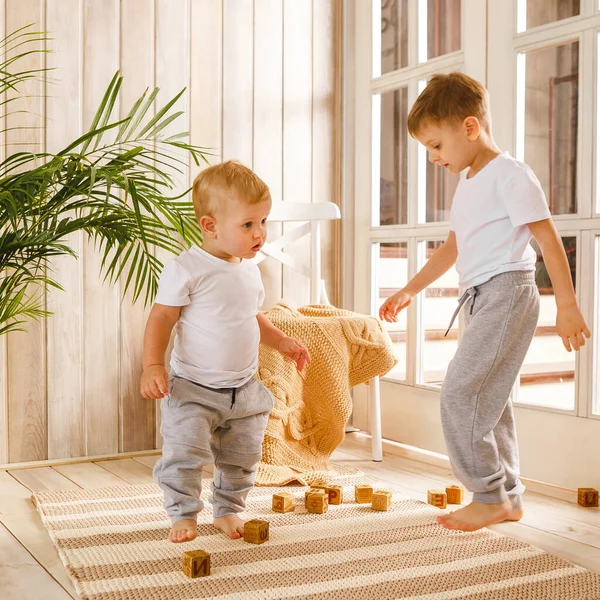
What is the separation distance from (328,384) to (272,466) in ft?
0.93

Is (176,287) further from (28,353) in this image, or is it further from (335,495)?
(28,353)

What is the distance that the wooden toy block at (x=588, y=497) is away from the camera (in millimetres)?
2014

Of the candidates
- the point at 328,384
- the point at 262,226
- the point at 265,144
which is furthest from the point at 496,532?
the point at 265,144

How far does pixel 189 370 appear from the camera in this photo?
1.68m

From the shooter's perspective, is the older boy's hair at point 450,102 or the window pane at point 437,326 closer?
the older boy's hair at point 450,102

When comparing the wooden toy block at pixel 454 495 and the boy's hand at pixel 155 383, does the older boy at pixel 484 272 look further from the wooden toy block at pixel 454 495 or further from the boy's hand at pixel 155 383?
the boy's hand at pixel 155 383

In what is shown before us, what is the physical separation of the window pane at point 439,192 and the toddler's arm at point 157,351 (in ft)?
4.15

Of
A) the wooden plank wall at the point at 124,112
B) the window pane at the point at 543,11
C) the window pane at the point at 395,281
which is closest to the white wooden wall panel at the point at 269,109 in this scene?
the wooden plank wall at the point at 124,112

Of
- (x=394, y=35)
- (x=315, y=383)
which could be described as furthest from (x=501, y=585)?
(x=394, y=35)

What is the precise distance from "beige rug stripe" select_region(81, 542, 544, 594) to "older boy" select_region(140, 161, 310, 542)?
0.57 feet

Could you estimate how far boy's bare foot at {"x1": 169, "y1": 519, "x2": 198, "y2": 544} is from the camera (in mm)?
1653

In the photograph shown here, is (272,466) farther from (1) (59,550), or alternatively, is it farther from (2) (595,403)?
(2) (595,403)

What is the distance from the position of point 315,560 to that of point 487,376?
Answer: 0.52 m

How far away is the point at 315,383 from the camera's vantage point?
7.70 feet
